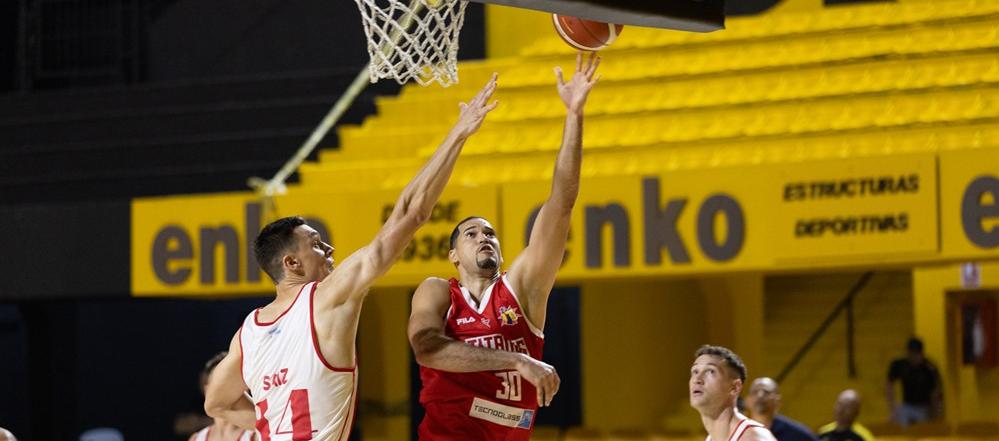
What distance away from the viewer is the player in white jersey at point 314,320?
5.43m

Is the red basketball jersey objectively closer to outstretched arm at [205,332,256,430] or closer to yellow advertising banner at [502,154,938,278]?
outstretched arm at [205,332,256,430]

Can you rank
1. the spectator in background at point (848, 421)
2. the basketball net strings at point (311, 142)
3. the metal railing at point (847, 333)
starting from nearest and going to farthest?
the spectator in background at point (848, 421)
the basketball net strings at point (311, 142)
the metal railing at point (847, 333)

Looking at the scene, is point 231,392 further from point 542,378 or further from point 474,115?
point 474,115

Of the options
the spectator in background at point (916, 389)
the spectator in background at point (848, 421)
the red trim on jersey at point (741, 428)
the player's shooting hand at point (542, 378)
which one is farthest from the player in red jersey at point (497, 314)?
the spectator in background at point (916, 389)

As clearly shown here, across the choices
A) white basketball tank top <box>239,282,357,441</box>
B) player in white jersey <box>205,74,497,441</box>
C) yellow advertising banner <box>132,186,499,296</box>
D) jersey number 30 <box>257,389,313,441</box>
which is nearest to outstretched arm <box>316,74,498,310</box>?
player in white jersey <box>205,74,497,441</box>

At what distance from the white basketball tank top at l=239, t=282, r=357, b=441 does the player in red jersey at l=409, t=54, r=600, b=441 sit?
73 centimetres

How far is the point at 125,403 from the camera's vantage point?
18562 mm

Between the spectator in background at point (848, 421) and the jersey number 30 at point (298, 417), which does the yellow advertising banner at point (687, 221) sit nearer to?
the spectator in background at point (848, 421)

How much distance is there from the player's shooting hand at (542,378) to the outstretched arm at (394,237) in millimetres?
591

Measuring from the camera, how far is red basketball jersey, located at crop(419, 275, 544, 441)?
6.29 m

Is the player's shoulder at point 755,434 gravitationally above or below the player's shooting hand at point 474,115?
below

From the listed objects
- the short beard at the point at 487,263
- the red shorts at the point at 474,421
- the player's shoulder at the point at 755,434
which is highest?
the short beard at the point at 487,263

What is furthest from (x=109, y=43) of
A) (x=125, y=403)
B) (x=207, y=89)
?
(x=125, y=403)

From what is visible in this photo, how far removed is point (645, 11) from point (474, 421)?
169 centimetres
